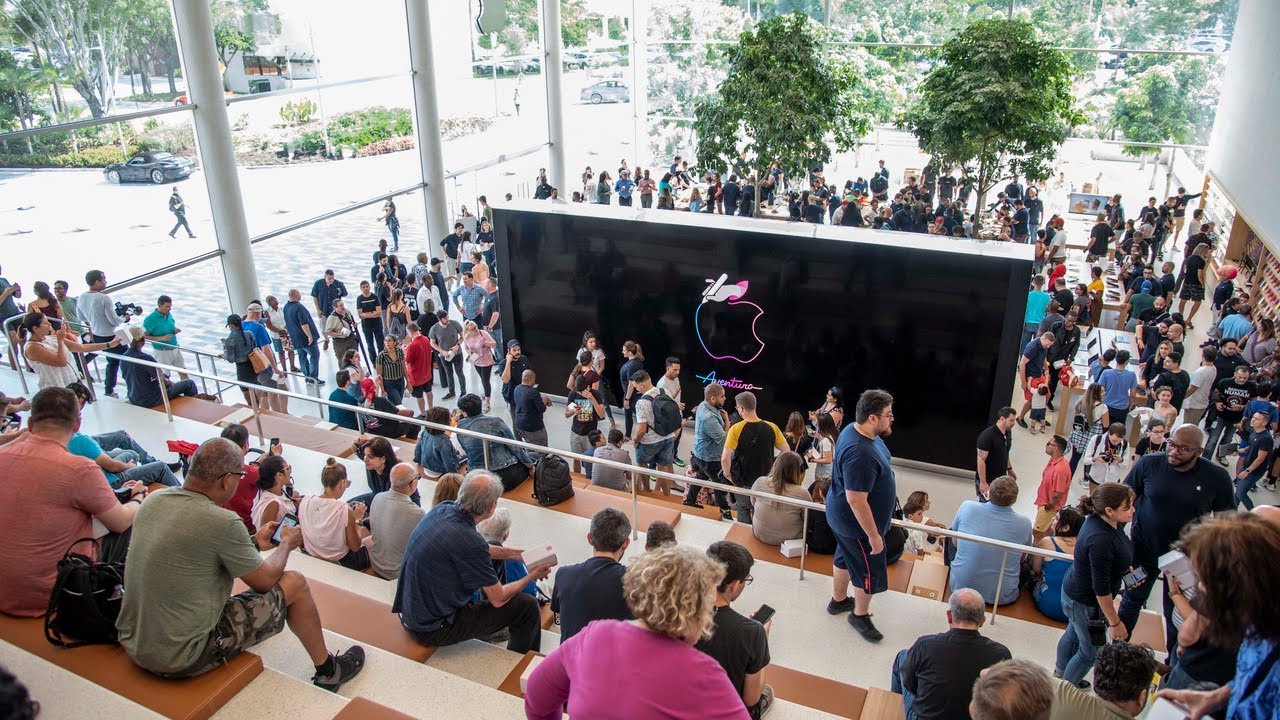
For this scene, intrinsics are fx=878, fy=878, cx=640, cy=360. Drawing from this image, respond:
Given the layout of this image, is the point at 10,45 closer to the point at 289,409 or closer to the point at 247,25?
the point at 247,25

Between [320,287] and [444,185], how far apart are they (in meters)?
5.44

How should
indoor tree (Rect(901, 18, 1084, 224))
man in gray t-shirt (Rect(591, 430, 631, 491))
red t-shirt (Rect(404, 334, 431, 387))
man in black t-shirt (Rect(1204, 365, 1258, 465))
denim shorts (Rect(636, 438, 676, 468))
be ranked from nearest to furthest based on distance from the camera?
man in gray t-shirt (Rect(591, 430, 631, 491))
denim shorts (Rect(636, 438, 676, 468))
man in black t-shirt (Rect(1204, 365, 1258, 465))
red t-shirt (Rect(404, 334, 431, 387))
indoor tree (Rect(901, 18, 1084, 224))

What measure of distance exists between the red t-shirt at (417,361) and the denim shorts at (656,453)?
11.1 ft

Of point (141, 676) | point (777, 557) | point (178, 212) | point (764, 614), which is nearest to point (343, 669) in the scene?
point (141, 676)

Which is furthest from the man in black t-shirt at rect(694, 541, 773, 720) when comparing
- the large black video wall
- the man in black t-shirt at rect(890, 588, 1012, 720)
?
the large black video wall

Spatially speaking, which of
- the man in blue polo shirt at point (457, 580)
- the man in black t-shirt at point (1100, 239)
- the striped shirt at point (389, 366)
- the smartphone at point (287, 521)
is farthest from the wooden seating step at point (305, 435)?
the man in black t-shirt at point (1100, 239)

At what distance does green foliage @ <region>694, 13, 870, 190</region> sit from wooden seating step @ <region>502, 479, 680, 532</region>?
961 cm

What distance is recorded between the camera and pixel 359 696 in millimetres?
4184

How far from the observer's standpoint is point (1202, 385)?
33.5 feet

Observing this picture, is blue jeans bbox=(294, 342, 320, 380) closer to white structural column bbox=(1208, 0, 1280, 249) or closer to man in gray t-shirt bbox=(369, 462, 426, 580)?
man in gray t-shirt bbox=(369, 462, 426, 580)

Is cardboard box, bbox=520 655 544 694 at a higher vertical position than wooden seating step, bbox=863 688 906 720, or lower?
higher

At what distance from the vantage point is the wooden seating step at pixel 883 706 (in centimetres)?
467

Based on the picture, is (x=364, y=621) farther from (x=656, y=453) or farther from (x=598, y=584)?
(x=656, y=453)

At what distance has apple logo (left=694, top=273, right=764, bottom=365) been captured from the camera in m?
10.7
